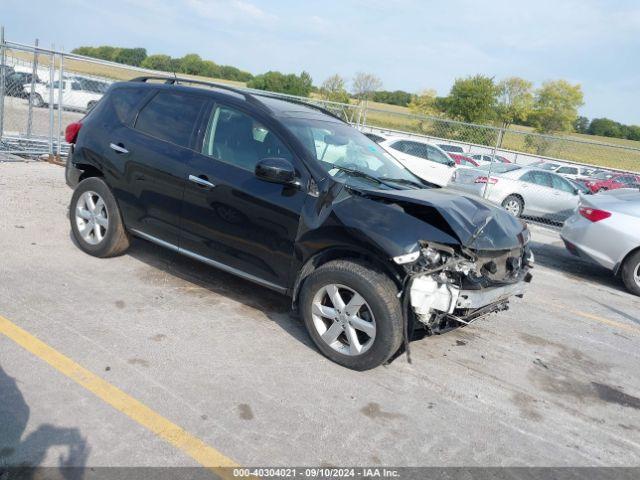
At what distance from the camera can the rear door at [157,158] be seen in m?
4.82

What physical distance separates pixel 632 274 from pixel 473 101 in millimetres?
44680

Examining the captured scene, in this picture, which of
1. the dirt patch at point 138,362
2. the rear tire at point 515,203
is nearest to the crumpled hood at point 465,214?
the dirt patch at point 138,362

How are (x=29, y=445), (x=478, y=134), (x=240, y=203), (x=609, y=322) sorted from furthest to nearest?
(x=478, y=134), (x=609, y=322), (x=240, y=203), (x=29, y=445)

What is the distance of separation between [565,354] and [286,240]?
107 inches

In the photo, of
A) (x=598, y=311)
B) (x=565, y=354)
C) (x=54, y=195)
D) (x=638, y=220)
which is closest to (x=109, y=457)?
(x=565, y=354)

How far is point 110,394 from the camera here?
325 centimetres

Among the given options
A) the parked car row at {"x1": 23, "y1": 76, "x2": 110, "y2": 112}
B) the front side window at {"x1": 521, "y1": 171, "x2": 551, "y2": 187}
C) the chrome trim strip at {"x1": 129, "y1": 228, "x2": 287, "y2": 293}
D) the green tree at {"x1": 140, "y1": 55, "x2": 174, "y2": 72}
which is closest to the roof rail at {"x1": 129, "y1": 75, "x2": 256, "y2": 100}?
the chrome trim strip at {"x1": 129, "y1": 228, "x2": 287, "y2": 293}

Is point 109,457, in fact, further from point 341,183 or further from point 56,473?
point 341,183

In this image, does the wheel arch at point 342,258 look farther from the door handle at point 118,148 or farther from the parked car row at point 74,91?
the parked car row at point 74,91

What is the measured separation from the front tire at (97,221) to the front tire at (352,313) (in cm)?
230

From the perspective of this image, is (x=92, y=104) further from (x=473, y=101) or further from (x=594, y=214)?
(x=473, y=101)

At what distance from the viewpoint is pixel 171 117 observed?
5035 millimetres

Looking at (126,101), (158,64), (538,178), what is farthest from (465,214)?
(158,64)

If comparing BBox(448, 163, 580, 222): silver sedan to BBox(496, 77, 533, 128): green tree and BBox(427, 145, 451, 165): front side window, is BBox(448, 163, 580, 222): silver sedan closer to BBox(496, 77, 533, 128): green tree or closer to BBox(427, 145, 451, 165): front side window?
BBox(427, 145, 451, 165): front side window
